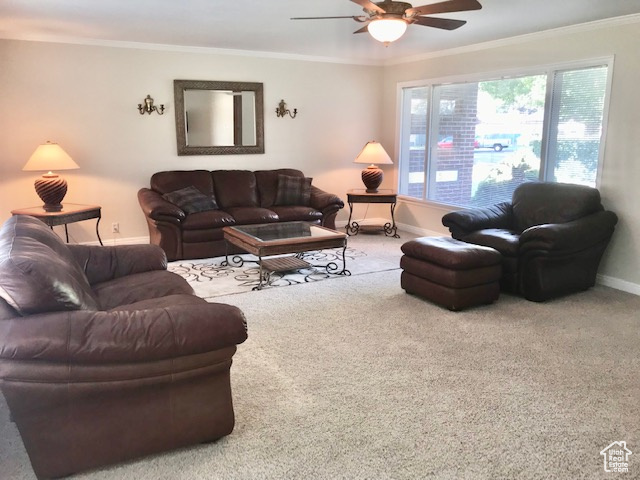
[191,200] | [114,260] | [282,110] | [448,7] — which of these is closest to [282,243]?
[114,260]

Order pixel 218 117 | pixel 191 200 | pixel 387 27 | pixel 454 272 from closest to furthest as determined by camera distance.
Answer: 1. pixel 387 27
2. pixel 454 272
3. pixel 191 200
4. pixel 218 117

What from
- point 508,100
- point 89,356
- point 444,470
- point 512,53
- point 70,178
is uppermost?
point 512,53

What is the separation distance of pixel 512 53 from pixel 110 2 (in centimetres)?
393

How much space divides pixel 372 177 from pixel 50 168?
12.5 feet

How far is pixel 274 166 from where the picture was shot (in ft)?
22.5

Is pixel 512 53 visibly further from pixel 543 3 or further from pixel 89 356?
pixel 89 356

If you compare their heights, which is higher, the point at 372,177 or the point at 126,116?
the point at 126,116

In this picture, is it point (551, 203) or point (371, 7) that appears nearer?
point (371, 7)

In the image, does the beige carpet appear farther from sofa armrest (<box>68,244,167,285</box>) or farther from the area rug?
sofa armrest (<box>68,244,167,285</box>)

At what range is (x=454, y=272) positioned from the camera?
12.7ft

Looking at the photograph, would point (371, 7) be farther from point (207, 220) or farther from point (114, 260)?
point (207, 220)

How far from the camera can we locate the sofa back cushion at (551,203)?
4.46m

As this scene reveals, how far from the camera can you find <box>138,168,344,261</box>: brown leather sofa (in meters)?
5.40

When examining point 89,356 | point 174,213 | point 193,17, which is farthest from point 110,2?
point 89,356
